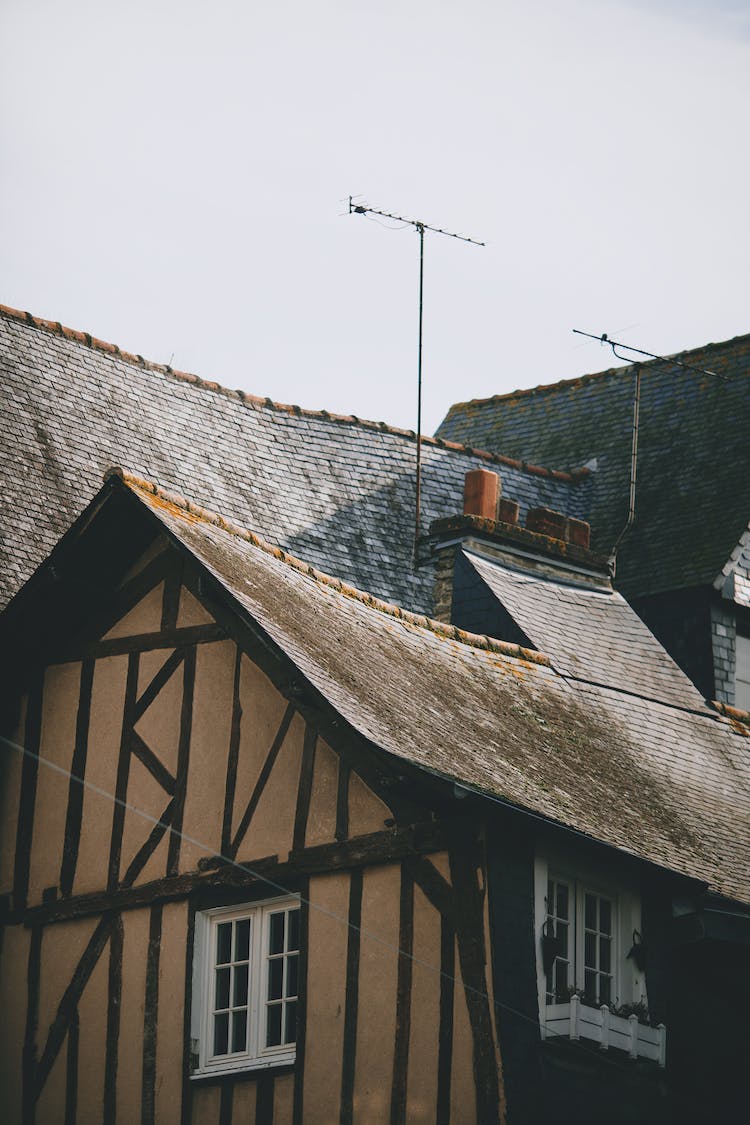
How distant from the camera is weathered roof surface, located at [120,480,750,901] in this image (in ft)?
34.5

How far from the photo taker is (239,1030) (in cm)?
1070

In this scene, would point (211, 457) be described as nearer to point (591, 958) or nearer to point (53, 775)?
point (53, 775)

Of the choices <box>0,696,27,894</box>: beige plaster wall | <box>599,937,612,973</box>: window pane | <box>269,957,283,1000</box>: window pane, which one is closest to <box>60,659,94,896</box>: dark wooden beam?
<box>0,696,27,894</box>: beige plaster wall

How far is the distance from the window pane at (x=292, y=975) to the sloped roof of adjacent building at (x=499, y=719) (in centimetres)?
150

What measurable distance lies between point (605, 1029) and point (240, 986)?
2.10m

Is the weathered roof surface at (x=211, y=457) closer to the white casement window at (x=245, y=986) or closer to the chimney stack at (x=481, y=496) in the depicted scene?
the chimney stack at (x=481, y=496)

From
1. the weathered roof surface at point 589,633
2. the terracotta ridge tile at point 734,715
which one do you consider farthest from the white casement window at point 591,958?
the terracotta ridge tile at point 734,715

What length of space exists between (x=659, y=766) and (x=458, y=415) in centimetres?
1067

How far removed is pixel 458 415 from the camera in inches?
894

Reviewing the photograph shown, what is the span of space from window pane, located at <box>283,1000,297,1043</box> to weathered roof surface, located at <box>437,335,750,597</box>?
8.41 m

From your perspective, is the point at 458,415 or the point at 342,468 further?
the point at 458,415

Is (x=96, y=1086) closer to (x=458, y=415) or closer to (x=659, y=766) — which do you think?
(x=659, y=766)

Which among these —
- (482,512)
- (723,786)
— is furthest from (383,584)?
(723,786)

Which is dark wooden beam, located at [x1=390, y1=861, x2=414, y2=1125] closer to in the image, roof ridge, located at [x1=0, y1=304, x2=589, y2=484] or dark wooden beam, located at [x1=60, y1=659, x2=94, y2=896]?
dark wooden beam, located at [x1=60, y1=659, x2=94, y2=896]
